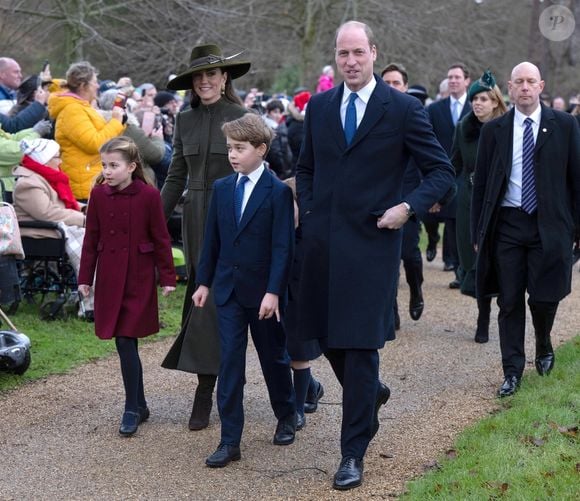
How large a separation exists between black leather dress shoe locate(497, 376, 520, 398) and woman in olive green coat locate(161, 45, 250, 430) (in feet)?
6.25

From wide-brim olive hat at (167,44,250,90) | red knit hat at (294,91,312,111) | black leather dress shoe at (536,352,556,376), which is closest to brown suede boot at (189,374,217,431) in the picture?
wide-brim olive hat at (167,44,250,90)

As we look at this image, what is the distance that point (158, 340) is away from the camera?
8797 millimetres

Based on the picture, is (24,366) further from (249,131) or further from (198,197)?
(249,131)

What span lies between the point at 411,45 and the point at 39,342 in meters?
21.3

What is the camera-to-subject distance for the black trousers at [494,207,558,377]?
6.79 meters

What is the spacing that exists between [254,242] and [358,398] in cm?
100

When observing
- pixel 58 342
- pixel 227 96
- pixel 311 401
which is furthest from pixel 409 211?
pixel 58 342

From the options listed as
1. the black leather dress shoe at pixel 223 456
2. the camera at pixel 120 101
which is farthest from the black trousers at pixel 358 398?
the camera at pixel 120 101

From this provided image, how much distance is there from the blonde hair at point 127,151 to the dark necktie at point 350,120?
5.10ft

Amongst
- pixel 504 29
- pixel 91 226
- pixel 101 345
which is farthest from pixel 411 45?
pixel 91 226

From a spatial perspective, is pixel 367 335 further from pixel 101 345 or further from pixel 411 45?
pixel 411 45

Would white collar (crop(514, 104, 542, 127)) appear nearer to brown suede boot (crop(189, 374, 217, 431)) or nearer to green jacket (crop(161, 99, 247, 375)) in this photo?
green jacket (crop(161, 99, 247, 375))

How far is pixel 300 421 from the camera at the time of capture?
619cm

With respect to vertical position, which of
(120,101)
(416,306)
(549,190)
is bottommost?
(416,306)
